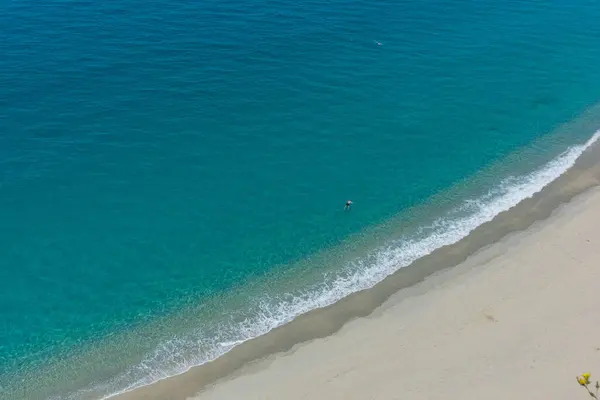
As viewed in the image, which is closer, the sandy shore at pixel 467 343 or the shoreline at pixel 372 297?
the sandy shore at pixel 467 343

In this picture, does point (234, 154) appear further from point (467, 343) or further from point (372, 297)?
point (467, 343)

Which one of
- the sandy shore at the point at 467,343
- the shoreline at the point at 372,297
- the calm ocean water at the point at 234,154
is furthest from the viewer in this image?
the calm ocean water at the point at 234,154

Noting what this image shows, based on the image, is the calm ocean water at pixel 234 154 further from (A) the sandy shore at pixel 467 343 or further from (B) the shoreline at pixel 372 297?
(A) the sandy shore at pixel 467 343

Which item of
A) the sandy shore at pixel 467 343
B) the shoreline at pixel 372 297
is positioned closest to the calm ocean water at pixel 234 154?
the shoreline at pixel 372 297

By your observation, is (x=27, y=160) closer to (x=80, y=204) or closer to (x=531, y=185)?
(x=80, y=204)

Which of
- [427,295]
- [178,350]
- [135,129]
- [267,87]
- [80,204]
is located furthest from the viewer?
[267,87]

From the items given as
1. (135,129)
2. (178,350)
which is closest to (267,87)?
(135,129)
